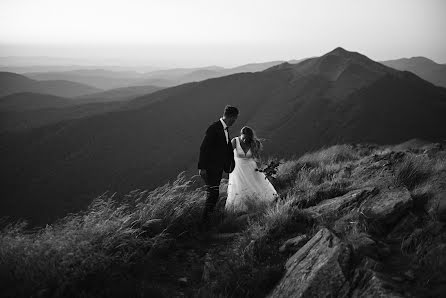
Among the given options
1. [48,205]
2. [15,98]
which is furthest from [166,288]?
[15,98]

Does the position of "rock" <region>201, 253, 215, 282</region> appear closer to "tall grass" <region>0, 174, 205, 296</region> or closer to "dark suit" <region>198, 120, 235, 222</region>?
"tall grass" <region>0, 174, 205, 296</region>

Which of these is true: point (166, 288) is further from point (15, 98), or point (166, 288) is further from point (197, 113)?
point (15, 98)

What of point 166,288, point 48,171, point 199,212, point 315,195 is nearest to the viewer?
point 166,288

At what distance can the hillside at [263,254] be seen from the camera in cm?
218

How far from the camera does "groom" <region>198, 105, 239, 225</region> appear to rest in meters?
4.64

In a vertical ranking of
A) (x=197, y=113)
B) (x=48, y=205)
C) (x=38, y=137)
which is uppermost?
(x=197, y=113)

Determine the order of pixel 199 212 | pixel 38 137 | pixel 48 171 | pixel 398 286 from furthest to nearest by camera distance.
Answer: pixel 38 137 < pixel 48 171 < pixel 199 212 < pixel 398 286

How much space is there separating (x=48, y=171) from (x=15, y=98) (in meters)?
69.7

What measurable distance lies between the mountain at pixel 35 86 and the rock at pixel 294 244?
15549cm

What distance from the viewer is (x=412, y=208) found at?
3.06 m

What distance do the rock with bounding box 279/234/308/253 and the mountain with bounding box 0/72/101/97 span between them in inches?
6121

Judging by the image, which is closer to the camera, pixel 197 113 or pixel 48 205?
pixel 48 205

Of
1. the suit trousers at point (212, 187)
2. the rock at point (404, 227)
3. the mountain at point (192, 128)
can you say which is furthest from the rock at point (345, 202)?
the mountain at point (192, 128)

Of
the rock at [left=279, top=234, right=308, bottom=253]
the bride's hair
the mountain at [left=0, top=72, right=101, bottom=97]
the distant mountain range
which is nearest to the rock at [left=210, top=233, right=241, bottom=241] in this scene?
the rock at [left=279, top=234, right=308, bottom=253]
